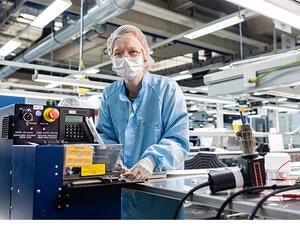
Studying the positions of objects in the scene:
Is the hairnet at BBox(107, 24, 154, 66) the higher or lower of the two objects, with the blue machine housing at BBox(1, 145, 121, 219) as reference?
higher

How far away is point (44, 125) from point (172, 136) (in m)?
0.49

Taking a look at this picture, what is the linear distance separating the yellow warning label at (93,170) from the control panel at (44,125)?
13cm

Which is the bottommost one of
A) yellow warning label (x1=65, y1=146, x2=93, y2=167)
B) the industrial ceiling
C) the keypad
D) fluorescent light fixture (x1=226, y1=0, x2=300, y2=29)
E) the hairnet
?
yellow warning label (x1=65, y1=146, x2=93, y2=167)

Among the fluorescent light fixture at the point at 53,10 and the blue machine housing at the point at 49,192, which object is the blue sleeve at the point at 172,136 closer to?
the blue machine housing at the point at 49,192

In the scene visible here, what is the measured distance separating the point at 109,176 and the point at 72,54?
6128 millimetres

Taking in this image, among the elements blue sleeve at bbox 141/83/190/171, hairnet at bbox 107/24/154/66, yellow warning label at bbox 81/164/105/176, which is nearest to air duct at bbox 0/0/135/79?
hairnet at bbox 107/24/154/66

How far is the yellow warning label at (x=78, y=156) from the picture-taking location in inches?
32.0

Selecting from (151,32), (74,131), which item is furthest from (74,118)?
(151,32)

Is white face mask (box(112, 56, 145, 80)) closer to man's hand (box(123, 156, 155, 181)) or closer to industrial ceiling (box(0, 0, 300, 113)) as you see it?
man's hand (box(123, 156, 155, 181))

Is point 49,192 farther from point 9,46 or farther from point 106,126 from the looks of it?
point 9,46

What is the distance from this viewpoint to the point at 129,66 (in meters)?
1.32

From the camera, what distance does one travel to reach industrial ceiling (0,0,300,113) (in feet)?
13.4

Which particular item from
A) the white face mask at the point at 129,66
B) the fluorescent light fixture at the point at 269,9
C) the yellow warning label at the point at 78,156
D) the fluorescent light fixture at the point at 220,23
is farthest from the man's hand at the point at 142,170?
the fluorescent light fixture at the point at 220,23
